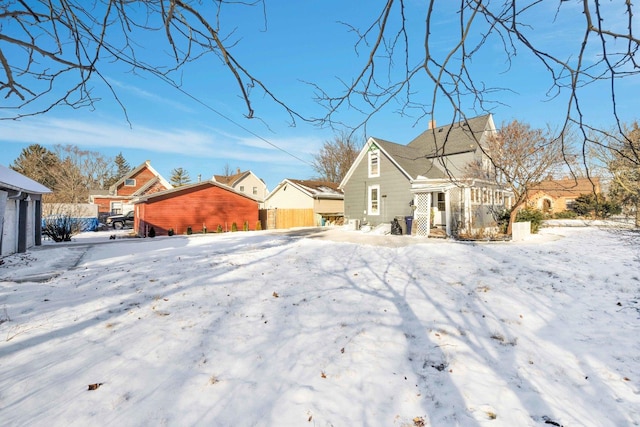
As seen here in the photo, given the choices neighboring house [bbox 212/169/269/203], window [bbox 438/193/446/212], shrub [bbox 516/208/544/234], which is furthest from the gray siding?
neighboring house [bbox 212/169/269/203]

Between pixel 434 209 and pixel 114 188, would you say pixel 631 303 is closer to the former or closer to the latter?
pixel 434 209

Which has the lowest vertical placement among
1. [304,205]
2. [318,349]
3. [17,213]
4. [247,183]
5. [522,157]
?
[318,349]

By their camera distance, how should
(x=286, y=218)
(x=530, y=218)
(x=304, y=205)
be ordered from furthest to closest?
(x=304, y=205) < (x=286, y=218) < (x=530, y=218)

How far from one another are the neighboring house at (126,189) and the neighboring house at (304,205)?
14.5m

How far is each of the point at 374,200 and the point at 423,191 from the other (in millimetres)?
4423

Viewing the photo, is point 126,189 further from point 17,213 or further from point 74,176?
point 17,213

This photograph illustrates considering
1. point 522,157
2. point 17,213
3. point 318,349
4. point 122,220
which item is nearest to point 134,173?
point 122,220

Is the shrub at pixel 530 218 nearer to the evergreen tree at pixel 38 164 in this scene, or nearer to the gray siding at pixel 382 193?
the gray siding at pixel 382 193

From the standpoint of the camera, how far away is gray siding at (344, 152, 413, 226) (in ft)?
57.5

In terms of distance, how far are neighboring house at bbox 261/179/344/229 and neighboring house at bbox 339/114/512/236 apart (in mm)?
5155

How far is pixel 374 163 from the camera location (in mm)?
19625

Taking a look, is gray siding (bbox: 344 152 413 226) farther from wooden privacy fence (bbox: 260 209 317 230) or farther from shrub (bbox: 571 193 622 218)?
shrub (bbox: 571 193 622 218)

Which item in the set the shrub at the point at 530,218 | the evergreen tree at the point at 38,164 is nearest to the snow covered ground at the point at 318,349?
the shrub at the point at 530,218

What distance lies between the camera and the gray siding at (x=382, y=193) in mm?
17531
